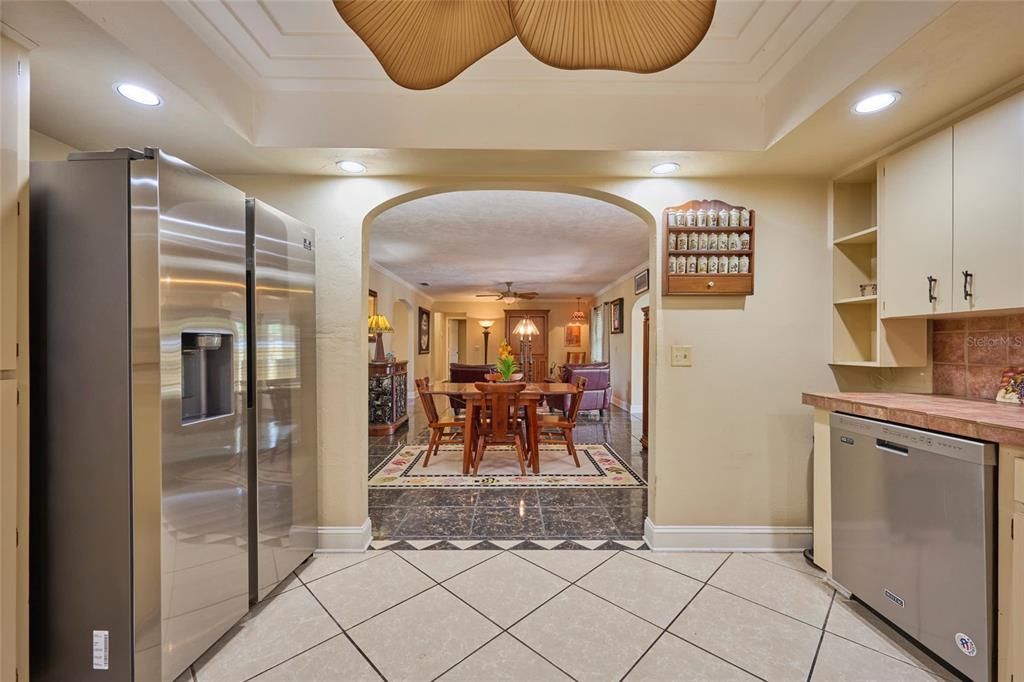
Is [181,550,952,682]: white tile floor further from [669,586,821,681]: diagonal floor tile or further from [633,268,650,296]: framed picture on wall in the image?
[633,268,650,296]: framed picture on wall

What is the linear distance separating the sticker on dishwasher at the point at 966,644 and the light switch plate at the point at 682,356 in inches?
54.6

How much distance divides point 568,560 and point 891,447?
156 centimetres

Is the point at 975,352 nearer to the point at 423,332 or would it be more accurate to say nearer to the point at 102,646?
the point at 102,646

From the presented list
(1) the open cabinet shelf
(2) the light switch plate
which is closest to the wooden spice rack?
(2) the light switch plate

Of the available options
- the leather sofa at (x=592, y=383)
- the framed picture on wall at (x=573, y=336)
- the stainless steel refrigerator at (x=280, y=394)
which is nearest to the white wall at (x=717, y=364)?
the stainless steel refrigerator at (x=280, y=394)

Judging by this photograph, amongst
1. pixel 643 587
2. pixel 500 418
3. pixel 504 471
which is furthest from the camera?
pixel 504 471

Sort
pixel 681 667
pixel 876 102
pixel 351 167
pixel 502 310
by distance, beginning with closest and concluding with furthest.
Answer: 1. pixel 681 667
2. pixel 876 102
3. pixel 351 167
4. pixel 502 310

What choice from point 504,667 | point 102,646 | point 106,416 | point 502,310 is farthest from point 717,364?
point 502,310

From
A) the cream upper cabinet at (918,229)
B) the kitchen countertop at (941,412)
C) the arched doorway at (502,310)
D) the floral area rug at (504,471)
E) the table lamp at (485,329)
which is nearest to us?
the kitchen countertop at (941,412)

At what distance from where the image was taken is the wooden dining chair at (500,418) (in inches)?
140

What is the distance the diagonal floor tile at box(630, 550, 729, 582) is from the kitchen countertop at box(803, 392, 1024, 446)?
990mm

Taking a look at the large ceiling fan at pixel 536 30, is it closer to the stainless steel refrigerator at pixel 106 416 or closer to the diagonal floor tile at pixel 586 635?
the stainless steel refrigerator at pixel 106 416

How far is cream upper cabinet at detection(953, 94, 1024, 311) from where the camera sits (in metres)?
1.44

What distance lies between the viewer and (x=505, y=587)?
1972mm
